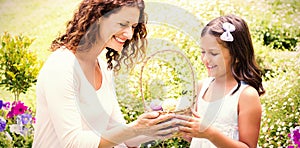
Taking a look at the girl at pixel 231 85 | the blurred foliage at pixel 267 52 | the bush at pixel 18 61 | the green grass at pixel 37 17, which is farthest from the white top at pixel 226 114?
the green grass at pixel 37 17

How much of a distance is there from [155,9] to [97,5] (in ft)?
8.15

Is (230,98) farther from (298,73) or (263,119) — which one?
(298,73)

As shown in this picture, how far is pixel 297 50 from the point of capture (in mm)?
3914

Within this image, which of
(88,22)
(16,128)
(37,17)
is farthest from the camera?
(37,17)

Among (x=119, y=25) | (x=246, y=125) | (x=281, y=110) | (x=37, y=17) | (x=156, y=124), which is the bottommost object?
(x=281, y=110)

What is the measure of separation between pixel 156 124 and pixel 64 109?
327 mm

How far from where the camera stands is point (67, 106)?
175cm

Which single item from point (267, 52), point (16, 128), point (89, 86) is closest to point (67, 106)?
point (89, 86)

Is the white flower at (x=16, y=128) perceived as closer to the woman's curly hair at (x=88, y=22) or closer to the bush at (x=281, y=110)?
the woman's curly hair at (x=88, y=22)

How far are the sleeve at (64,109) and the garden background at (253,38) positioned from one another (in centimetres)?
135

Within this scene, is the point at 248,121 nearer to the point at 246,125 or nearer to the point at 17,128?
the point at 246,125

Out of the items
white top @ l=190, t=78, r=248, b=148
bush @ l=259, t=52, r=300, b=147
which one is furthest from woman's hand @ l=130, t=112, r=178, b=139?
bush @ l=259, t=52, r=300, b=147

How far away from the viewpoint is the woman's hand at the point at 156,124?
166 cm

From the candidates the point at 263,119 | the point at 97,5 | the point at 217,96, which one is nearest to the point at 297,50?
the point at 263,119
